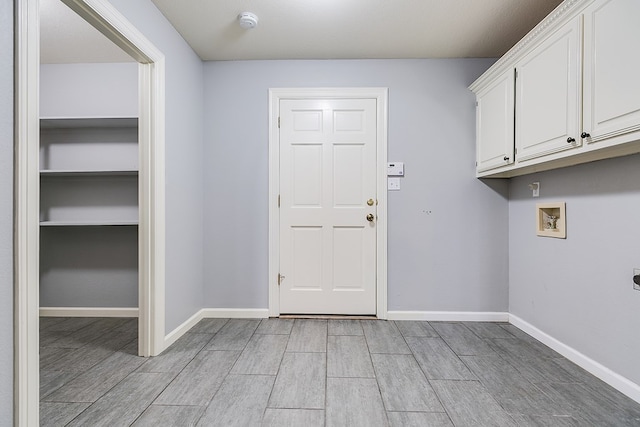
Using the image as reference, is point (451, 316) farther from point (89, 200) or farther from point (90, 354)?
point (89, 200)

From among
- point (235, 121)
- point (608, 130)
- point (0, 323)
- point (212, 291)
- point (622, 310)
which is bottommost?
point (212, 291)

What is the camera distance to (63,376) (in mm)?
1893

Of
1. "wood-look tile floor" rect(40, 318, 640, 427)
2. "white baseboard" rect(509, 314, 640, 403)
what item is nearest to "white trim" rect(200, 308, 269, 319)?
"wood-look tile floor" rect(40, 318, 640, 427)

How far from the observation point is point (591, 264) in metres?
1.97

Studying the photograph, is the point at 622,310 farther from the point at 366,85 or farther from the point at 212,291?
the point at 212,291

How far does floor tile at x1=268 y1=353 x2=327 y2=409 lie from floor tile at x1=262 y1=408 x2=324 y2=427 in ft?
0.11

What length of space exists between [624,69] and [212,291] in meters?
3.16

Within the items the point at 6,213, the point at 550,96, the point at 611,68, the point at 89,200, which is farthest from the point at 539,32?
the point at 89,200

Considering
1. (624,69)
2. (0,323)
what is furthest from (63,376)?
(624,69)

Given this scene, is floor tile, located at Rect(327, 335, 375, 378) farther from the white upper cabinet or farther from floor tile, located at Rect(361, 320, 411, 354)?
the white upper cabinet

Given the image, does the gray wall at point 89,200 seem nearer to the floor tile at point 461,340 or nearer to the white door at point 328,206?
the white door at point 328,206

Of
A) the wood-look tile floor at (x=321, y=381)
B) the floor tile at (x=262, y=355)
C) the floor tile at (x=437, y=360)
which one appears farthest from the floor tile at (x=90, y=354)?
the floor tile at (x=437, y=360)

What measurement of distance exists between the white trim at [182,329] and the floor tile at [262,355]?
576mm

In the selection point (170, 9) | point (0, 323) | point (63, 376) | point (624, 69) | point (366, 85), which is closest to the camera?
point (0, 323)
